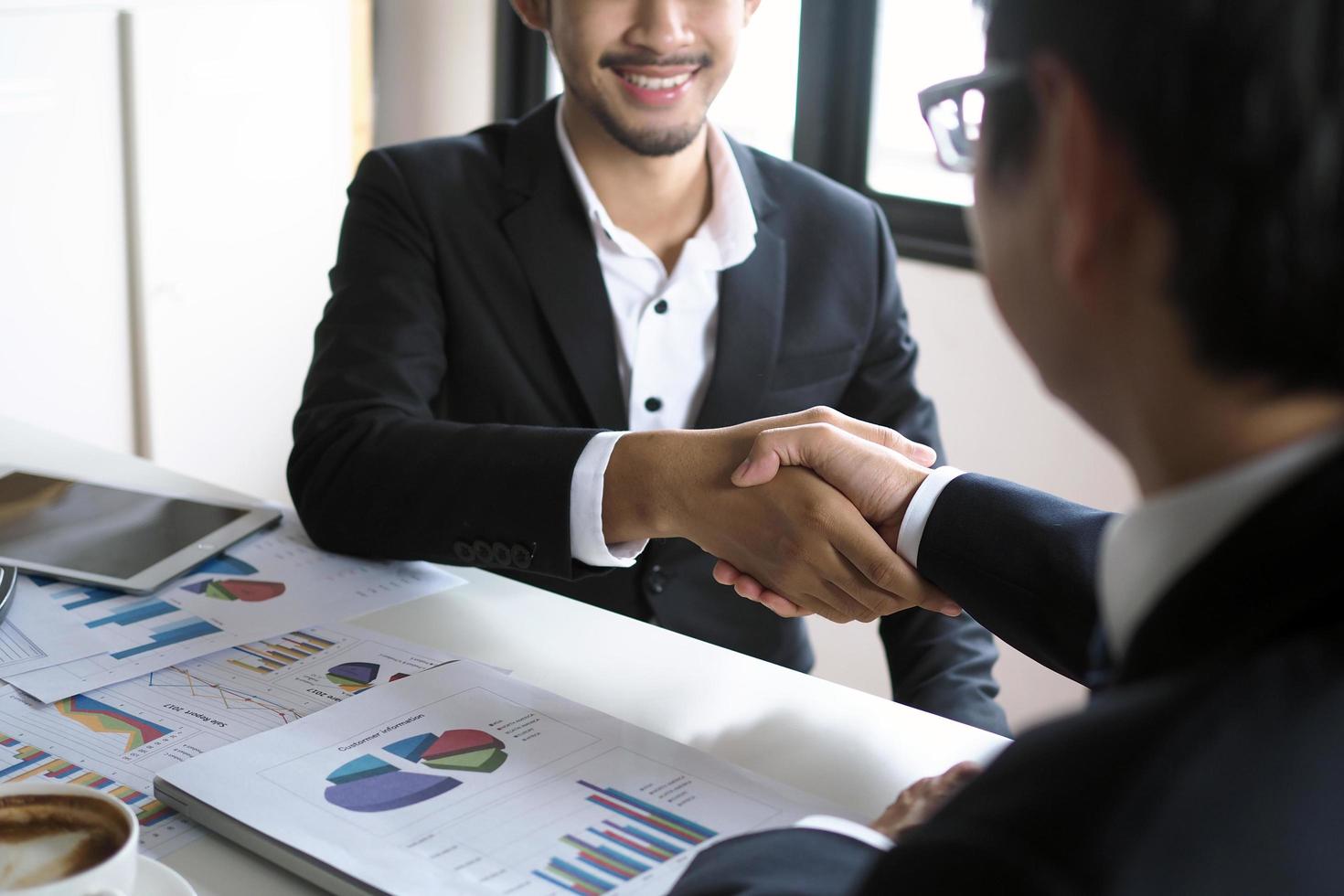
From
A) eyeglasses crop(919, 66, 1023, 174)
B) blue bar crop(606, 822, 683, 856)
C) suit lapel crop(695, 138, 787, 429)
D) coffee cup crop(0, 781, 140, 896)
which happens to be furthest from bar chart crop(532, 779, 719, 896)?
suit lapel crop(695, 138, 787, 429)

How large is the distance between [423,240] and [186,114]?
1.31 m

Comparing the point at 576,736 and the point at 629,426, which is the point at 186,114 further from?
the point at 576,736

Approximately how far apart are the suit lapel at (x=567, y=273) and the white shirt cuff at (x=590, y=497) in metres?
0.31

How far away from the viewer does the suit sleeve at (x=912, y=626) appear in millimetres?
1424

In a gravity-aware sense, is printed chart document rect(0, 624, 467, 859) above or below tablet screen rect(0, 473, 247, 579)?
below

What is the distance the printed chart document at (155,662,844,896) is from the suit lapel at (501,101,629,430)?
0.64 meters

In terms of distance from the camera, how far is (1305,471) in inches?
18.8

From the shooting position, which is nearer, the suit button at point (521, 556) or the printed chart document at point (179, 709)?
the printed chart document at point (179, 709)

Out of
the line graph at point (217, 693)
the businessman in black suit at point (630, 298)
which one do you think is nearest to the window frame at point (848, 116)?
the businessman in black suit at point (630, 298)

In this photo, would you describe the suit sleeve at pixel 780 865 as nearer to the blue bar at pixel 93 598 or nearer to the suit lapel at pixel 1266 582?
the suit lapel at pixel 1266 582

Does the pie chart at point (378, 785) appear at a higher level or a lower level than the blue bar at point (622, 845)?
higher

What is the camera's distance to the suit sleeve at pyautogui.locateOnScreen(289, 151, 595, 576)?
49.9 inches

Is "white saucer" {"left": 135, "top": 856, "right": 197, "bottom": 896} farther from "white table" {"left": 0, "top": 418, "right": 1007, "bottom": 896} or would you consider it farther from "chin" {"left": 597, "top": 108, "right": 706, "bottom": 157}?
"chin" {"left": 597, "top": 108, "right": 706, "bottom": 157}

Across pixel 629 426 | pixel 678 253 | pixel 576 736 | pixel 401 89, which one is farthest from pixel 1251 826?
pixel 401 89
